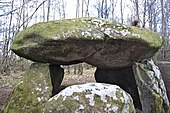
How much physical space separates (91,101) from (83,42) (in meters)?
1.31

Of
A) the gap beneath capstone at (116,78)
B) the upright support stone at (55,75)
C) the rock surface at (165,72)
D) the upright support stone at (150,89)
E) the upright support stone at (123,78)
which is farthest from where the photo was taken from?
the rock surface at (165,72)

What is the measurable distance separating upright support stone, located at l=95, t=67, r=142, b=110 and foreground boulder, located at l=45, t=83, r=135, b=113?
2000 millimetres

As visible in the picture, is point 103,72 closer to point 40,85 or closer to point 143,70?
point 143,70

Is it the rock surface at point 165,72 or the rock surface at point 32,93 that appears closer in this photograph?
the rock surface at point 32,93

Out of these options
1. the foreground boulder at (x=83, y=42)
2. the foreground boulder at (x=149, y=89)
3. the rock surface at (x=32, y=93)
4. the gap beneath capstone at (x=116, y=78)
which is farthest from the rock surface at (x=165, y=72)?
the rock surface at (x=32, y=93)

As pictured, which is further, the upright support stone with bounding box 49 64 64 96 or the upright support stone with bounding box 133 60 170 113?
the upright support stone with bounding box 49 64 64 96

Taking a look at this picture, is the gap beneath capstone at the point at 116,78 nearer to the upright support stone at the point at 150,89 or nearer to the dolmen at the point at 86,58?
the dolmen at the point at 86,58

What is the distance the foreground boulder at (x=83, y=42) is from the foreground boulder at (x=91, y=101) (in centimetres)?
98

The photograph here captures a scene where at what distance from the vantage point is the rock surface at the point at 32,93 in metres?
4.77

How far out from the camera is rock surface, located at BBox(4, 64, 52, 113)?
4.77 m

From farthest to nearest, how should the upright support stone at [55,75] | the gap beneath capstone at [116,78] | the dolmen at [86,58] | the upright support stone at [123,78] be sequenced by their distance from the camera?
1. the upright support stone at [123,78]
2. the gap beneath capstone at [116,78]
3. the upright support stone at [55,75]
4. the dolmen at [86,58]

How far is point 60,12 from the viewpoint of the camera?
1172 inches

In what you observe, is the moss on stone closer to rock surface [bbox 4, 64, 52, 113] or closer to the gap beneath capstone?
rock surface [bbox 4, 64, 52, 113]

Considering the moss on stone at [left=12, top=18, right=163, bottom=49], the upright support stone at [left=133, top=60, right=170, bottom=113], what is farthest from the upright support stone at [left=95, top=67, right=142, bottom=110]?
the moss on stone at [left=12, top=18, right=163, bottom=49]
